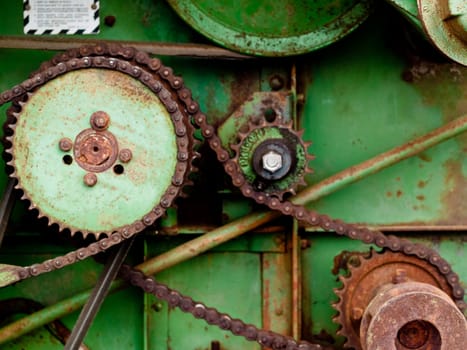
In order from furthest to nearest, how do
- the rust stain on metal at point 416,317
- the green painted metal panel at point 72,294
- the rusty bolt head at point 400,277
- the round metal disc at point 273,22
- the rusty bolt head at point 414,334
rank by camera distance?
the green painted metal panel at point 72,294 < the round metal disc at point 273,22 < the rusty bolt head at point 400,277 < the rusty bolt head at point 414,334 < the rust stain on metal at point 416,317

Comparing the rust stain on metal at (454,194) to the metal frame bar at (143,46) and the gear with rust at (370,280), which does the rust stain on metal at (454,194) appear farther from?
the metal frame bar at (143,46)

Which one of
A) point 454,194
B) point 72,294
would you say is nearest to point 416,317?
point 454,194

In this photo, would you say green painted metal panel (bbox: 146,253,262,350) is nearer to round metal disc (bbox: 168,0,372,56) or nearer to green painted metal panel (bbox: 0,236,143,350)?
green painted metal panel (bbox: 0,236,143,350)

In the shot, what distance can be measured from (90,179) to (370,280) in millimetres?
1189

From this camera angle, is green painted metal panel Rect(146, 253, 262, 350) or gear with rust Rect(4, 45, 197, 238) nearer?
gear with rust Rect(4, 45, 197, 238)

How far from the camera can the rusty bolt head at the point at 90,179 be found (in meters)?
3.02

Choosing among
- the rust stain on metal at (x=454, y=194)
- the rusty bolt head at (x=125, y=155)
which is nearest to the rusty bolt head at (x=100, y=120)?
the rusty bolt head at (x=125, y=155)

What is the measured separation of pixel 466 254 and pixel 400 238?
32cm

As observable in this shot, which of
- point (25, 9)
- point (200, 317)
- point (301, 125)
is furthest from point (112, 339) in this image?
point (25, 9)

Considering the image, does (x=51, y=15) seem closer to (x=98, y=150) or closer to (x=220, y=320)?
(x=98, y=150)

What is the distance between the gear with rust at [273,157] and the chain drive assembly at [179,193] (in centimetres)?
3

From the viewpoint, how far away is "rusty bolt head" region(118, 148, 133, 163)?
119 inches

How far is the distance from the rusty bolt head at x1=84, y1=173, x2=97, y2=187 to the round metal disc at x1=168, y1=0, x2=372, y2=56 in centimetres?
76

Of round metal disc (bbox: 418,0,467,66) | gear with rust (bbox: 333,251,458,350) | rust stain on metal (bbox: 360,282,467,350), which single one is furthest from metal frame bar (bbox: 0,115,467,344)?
rust stain on metal (bbox: 360,282,467,350)
